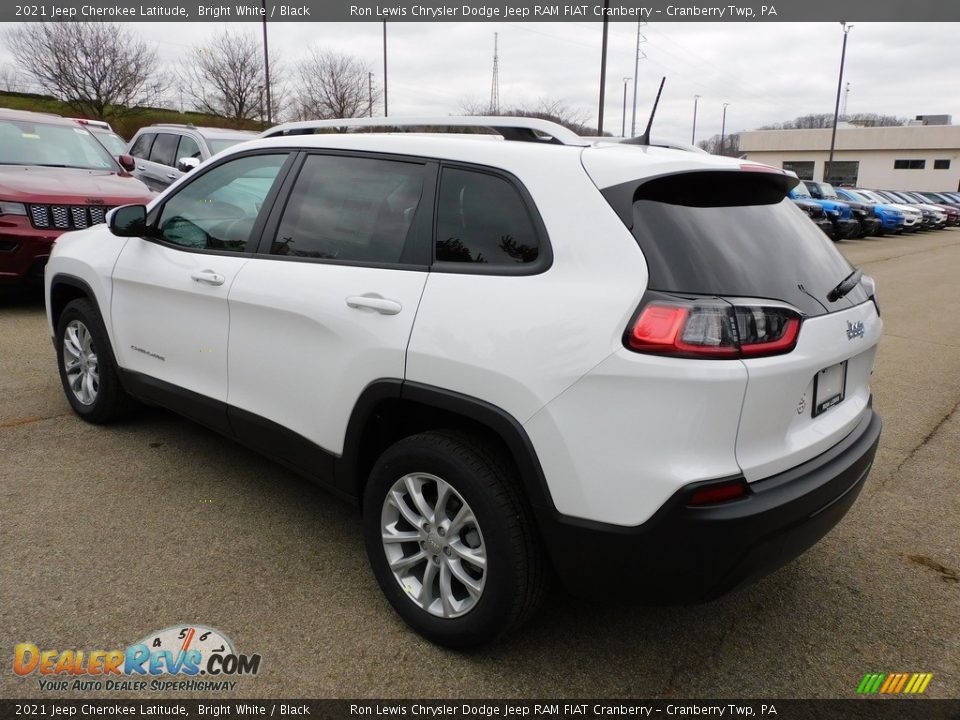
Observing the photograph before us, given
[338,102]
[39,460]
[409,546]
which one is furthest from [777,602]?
[338,102]

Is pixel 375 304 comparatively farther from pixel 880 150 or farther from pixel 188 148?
pixel 880 150

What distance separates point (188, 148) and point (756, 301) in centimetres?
1158

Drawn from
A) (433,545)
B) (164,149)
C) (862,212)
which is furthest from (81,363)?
(862,212)

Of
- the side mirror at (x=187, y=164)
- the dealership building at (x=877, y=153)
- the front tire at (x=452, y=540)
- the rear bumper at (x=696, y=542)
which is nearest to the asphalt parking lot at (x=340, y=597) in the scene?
the front tire at (x=452, y=540)

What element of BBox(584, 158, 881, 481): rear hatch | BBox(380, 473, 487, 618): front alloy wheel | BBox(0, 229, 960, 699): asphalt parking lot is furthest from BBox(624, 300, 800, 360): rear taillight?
BBox(0, 229, 960, 699): asphalt parking lot

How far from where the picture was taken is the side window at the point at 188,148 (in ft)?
38.0

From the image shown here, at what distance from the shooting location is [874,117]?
82.2 meters

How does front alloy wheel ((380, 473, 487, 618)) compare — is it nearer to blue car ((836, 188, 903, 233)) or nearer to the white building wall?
blue car ((836, 188, 903, 233))

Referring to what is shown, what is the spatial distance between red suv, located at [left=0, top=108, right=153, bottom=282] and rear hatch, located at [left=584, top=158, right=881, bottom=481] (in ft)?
21.2

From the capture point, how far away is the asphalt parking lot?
2.45m

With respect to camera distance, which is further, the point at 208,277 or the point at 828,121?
the point at 828,121

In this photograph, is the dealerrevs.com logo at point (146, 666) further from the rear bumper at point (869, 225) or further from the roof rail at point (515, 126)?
the rear bumper at point (869, 225)

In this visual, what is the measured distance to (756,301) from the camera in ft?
6.91

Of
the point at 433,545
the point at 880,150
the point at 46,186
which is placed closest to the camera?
the point at 433,545
